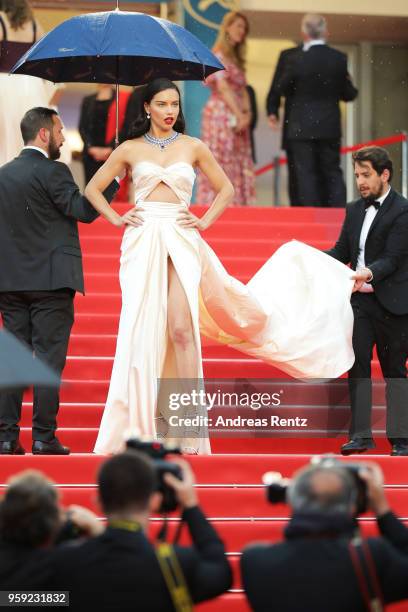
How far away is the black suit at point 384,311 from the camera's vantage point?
30.1ft

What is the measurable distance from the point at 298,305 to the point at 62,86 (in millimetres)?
3146

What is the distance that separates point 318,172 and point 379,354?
14.4 ft

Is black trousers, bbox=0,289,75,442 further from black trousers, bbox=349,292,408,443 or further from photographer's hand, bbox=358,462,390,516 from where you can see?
photographer's hand, bbox=358,462,390,516

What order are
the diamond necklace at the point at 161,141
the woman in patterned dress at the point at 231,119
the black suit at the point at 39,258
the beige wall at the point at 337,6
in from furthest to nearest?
1. the beige wall at the point at 337,6
2. the woman in patterned dress at the point at 231,119
3. the diamond necklace at the point at 161,141
4. the black suit at the point at 39,258

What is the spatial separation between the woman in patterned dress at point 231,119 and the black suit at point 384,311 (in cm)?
A: 516

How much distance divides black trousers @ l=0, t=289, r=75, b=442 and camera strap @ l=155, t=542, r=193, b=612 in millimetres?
3468

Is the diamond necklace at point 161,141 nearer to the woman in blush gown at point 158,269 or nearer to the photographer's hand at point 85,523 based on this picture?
the woman in blush gown at point 158,269

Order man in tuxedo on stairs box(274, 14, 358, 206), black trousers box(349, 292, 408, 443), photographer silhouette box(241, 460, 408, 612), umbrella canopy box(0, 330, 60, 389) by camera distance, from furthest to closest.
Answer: man in tuxedo on stairs box(274, 14, 358, 206)
black trousers box(349, 292, 408, 443)
umbrella canopy box(0, 330, 60, 389)
photographer silhouette box(241, 460, 408, 612)

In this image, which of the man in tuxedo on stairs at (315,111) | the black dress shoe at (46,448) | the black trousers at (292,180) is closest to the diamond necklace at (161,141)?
the black dress shoe at (46,448)

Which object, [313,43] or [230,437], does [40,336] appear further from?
[313,43]

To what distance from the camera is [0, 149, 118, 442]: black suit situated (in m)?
8.66

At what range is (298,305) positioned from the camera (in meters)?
9.93

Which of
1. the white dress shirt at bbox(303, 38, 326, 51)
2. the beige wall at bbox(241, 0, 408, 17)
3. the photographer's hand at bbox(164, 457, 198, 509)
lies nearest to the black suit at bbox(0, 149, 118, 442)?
the photographer's hand at bbox(164, 457, 198, 509)

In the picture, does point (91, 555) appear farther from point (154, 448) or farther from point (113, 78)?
point (113, 78)
